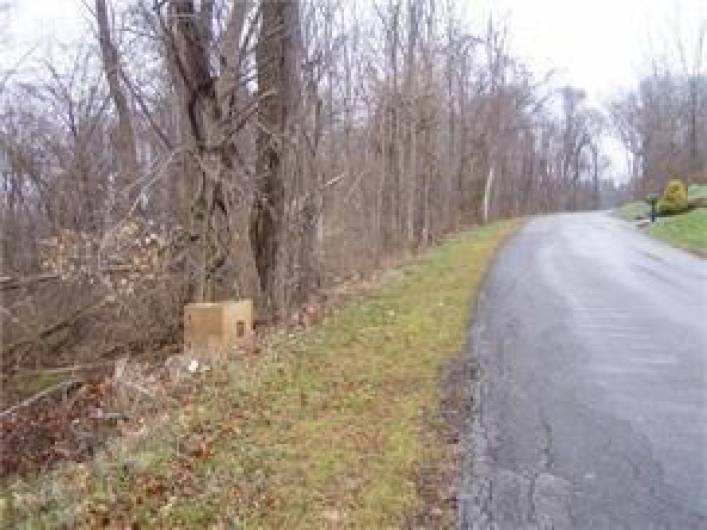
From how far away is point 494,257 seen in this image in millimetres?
19438

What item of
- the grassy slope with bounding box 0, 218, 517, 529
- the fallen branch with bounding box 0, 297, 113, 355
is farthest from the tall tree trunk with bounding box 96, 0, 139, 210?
the grassy slope with bounding box 0, 218, 517, 529

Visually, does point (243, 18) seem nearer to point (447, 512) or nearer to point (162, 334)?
point (162, 334)

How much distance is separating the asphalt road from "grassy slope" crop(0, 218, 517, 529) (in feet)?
1.46

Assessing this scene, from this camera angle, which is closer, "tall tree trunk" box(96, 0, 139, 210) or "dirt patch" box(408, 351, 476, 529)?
"dirt patch" box(408, 351, 476, 529)

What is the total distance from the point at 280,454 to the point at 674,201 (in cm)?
2845

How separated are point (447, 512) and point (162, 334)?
7101mm

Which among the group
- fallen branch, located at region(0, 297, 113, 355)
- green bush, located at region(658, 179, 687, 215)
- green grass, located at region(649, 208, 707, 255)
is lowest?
fallen branch, located at region(0, 297, 113, 355)

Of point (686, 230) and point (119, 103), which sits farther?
point (686, 230)

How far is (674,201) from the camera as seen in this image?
1229 inches

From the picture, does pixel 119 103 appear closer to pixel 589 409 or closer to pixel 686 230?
pixel 589 409

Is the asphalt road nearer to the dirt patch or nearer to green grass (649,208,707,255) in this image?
the dirt patch

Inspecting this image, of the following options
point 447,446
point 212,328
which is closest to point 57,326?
point 212,328

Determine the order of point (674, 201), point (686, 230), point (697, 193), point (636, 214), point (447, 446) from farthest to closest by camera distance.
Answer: point (636, 214) < point (697, 193) < point (674, 201) < point (686, 230) < point (447, 446)

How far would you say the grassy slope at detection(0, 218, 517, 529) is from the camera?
16.1ft
